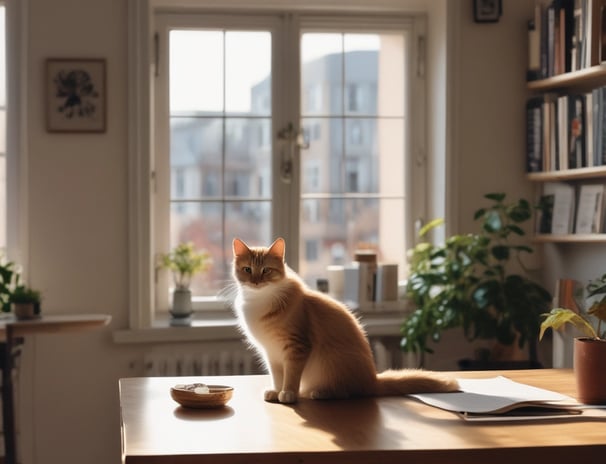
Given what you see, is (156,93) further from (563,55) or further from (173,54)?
(563,55)

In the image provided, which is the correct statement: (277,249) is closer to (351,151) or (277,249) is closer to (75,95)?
(75,95)

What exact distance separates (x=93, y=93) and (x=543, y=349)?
2.20 m

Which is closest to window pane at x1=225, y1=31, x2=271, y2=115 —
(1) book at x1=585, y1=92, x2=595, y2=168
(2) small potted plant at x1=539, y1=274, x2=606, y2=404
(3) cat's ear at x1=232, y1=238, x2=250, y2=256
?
(1) book at x1=585, y1=92, x2=595, y2=168

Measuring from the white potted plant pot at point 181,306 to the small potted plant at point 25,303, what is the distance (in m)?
0.60

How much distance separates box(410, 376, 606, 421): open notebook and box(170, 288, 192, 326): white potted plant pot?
195 centimetres

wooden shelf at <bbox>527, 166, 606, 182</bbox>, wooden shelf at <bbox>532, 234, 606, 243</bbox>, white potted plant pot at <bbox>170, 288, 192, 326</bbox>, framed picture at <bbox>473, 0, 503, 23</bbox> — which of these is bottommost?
white potted plant pot at <bbox>170, 288, 192, 326</bbox>

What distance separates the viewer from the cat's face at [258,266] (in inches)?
74.6

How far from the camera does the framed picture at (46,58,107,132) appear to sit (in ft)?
11.8

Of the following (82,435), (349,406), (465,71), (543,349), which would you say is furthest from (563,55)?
(82,435)

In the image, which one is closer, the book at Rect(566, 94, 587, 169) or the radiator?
the book at Rect(566, 94, 587, 169)

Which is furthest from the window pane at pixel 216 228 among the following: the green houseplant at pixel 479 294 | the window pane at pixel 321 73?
the green houseplant at pixel 479 294

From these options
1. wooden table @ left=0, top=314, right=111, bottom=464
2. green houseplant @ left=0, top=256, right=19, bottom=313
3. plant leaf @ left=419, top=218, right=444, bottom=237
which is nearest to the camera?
wooden table @ left=0, top=314, right=111, bottom=464

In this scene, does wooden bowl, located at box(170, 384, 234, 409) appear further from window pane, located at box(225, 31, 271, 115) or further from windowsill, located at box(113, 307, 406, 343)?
window pane, located at box(225, 31, 271, 115)

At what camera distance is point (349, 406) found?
1.78 metres
